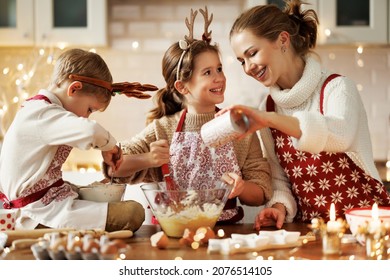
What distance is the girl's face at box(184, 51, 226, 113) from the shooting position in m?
1.24

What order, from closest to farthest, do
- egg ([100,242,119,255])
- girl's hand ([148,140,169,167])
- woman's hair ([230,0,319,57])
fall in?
egg ([100,242,119,255])
girl's hand ([148,140,169,167])
woman's hair ([230,0,319,57])

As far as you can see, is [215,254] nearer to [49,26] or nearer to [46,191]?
[46,191]

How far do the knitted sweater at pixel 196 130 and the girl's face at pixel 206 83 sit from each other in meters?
0.03

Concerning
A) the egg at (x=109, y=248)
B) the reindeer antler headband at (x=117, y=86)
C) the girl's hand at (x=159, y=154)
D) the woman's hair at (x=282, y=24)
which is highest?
the woman's hair at (x=282, y=24)

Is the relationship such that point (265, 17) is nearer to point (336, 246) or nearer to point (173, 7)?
point (336, 246)

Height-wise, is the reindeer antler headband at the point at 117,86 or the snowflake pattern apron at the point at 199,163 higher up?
the reindeer antler headband at the point at 117,86

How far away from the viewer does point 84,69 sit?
40.4 inches

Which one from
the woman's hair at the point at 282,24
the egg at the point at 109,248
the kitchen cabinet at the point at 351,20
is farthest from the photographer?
the kitchen cabinet at the point at 351,20

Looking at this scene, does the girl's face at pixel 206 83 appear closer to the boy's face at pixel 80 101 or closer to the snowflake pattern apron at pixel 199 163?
the snowflake pattern apron at pixel 199 163

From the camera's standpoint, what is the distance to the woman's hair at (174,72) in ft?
4.15

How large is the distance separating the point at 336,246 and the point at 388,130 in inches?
66.5

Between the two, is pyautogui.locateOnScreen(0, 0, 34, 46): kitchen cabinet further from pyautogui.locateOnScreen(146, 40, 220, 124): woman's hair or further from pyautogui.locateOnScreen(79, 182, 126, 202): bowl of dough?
pyautogui.locateOnScreen(79, 182, 126, 202): bowl of dough

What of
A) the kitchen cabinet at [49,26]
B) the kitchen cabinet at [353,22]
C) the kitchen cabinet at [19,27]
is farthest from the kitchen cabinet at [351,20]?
the kitchen cabinet at [19,27]

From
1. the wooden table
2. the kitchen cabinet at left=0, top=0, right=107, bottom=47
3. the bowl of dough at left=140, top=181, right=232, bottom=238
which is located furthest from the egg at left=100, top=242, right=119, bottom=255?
the kitchen cabinet at left=0, top=0, right=107, bottom=47
